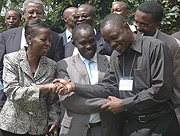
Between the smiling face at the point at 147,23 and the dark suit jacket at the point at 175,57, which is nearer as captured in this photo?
the dark suit jacket at the point at 175,57

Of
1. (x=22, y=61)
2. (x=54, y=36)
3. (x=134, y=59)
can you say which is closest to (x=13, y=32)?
(x=54, y=36)

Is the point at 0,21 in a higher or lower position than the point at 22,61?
lower

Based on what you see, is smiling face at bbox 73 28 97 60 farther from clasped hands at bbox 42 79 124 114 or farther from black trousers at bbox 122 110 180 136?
black trousers at bbox 122 110 180 136

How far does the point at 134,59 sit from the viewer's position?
9.86ft

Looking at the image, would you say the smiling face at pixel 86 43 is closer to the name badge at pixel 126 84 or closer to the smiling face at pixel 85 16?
the name badge at pixel 126 84

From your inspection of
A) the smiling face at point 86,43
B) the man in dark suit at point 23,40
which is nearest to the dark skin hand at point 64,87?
the smiling face at point 86,43

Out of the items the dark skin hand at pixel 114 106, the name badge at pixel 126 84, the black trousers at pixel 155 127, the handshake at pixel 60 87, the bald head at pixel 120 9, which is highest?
the bald head at pixel 120 9

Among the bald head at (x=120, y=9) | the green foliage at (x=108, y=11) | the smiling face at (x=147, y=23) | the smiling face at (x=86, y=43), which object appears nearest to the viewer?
the smiling face at (x=86, y=43)

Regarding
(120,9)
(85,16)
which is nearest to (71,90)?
(85,16)

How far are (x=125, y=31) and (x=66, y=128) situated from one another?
51.3 inches

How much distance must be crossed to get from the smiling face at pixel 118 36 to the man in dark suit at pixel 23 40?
1.48m

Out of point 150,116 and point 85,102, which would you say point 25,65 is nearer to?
point 85,102

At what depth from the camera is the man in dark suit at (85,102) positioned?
3.17 meters

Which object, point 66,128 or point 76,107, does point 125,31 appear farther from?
point 66,128
